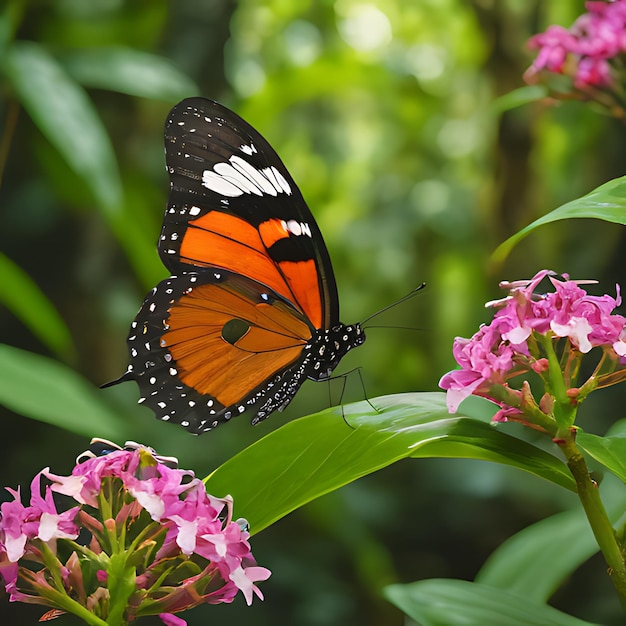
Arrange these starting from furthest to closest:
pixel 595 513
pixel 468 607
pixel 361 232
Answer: pixel 361 232
pixel 468 607
pixel 595 513

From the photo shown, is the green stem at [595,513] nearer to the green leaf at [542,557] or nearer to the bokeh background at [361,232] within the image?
the green leaf at [542,557]

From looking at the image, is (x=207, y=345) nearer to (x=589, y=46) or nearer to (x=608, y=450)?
(x=608, y=450)

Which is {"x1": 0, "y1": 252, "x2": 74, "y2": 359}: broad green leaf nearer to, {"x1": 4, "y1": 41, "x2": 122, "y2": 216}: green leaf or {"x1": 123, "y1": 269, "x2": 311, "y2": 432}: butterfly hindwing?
{"x1": 4, "y1": 41, "x2": 122, "y2": 216}: green leaf

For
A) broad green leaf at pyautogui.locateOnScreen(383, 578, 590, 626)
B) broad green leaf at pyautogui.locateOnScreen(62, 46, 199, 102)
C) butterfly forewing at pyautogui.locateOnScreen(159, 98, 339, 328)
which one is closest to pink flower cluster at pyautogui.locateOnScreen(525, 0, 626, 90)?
butterfly forewing at pyautogui.locateOnScreen(159, 98, 339, 328)

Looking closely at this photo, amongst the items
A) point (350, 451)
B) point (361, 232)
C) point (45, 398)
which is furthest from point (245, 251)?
point (361, 232)

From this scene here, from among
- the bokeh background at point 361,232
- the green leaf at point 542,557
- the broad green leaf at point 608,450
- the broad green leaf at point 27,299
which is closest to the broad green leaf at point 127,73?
the bokeh background at point 361,232
